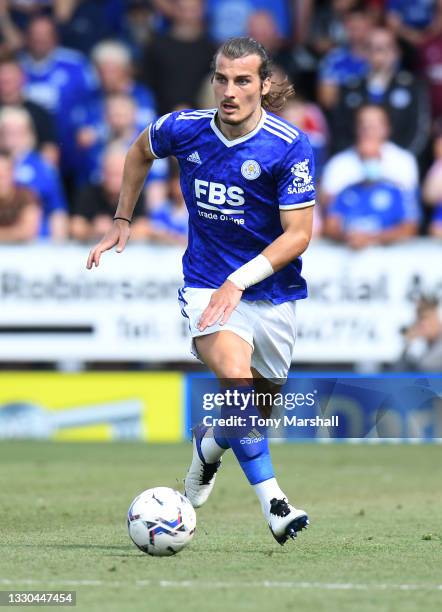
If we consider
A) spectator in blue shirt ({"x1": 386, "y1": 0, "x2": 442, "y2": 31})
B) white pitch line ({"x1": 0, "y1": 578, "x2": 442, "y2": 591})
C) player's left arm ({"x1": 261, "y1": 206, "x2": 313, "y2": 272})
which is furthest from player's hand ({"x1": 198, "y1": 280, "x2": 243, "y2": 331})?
spectator in blue shirt ({"x1": 386, "y1": 0, "x2": 442, "y2": 31})

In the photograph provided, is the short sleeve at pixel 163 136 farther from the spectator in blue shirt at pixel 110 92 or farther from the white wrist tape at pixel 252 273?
the spectator in blue shirt at pixel 110 92

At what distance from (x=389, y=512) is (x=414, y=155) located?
23.6ft

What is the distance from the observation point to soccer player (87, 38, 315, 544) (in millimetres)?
7195

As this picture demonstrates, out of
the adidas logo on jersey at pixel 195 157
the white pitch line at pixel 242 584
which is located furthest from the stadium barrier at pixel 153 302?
the white pitch line at pixel 242 584

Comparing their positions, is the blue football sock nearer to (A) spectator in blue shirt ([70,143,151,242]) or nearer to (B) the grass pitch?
(B) the grass pitch

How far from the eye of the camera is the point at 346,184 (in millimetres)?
14680

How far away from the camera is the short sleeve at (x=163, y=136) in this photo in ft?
25.2

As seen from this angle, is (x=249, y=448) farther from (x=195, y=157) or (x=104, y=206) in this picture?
(x=104, y=206)

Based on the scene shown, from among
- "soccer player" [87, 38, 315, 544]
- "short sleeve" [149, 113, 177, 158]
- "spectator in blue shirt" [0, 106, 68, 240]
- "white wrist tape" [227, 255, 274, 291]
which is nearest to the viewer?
"white wrist tape" [227, 255, 274, 291]

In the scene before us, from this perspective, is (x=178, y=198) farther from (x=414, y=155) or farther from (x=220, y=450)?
(x=220, y=450)

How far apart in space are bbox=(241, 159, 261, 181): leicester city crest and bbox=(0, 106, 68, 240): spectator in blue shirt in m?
7.60

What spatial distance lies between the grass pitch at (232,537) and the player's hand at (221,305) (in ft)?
3.88

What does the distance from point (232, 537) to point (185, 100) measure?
9.32 metres

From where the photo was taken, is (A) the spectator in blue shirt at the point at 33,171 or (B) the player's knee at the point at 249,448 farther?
(A) the spectator in blue shirt at the point at 33,171
